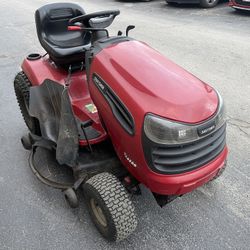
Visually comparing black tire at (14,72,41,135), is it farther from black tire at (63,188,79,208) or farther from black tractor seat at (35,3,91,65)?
black tire at (63,188,79,208)

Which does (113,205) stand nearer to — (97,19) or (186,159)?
(186,159)

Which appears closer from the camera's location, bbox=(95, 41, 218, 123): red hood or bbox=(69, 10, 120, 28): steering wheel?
bbox=(95, 41, 218, 123): red hood

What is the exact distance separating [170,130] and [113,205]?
2.02ft

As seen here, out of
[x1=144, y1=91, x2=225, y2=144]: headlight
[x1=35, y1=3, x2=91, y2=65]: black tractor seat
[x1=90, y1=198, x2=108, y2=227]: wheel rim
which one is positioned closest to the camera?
[x1=144, y1=91, x2=225, y2=144]: headlight

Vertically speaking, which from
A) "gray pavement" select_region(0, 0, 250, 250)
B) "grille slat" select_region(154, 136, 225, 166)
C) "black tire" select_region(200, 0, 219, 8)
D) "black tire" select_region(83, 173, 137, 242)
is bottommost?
"black tire" select_region(200, 0, 219, 8)

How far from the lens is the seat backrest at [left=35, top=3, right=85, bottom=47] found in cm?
313

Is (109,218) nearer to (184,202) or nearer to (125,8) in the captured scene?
(184,202)

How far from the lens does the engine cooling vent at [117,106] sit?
6.44 ft

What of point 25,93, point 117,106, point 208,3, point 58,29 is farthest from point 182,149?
point 208,3

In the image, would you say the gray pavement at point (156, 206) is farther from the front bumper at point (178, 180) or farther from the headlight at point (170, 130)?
the headlight at point (170, 130)

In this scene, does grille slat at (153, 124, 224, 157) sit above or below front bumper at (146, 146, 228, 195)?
above

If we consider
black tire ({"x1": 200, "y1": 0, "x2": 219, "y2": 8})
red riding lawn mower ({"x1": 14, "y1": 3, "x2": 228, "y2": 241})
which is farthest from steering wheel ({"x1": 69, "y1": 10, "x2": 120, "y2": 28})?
black tire ({"x1": 200, "y1": 0, "x2": 219, "y2": 8})

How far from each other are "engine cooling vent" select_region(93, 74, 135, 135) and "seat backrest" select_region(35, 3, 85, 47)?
121 cm

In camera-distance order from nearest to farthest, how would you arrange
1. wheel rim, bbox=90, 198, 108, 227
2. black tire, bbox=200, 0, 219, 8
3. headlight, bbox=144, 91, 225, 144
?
headlight, bbox=144, 91, 225, 144, wheel rim, bbox=90, 198, 108, 227, black tire, bbox=200, 0, 219, 8
